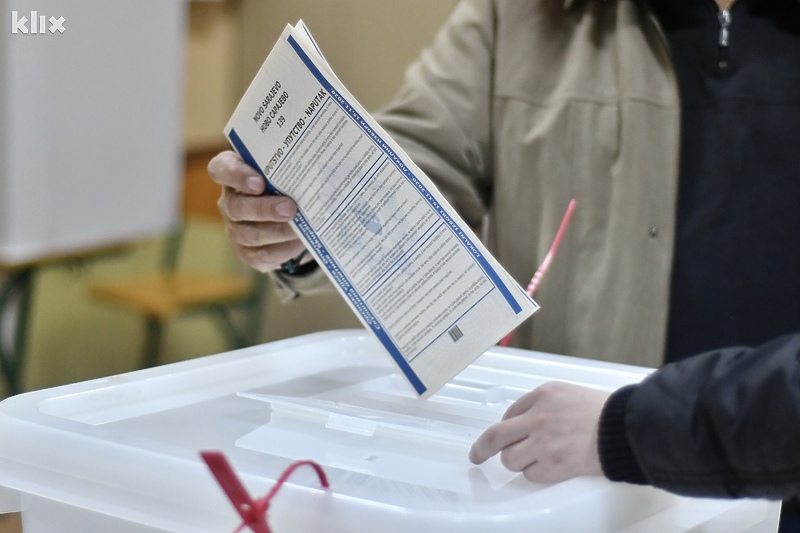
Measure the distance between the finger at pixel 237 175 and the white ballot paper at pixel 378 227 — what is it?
0.13ft

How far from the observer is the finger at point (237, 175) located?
0.95 m

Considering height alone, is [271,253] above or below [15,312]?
above

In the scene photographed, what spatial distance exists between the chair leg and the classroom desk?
0.54m

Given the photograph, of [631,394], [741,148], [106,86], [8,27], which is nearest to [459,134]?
[741,148]

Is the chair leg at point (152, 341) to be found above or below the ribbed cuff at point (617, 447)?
below

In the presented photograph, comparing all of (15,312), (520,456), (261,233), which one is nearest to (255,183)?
(261,233)

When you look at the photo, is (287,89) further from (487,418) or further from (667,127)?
(667,127)

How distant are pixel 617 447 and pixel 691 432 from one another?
5 cm

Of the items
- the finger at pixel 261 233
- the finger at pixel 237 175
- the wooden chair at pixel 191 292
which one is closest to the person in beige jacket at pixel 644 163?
the finger at pixel 261 233

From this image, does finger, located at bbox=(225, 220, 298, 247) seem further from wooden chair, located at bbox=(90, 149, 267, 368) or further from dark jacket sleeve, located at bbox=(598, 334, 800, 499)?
wooden chair, located at bbox=(90, 149, 267, 368)

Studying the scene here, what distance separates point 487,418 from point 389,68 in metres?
2.70

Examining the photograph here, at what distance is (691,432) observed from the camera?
0.66m

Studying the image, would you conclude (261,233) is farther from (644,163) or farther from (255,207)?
(644,163)

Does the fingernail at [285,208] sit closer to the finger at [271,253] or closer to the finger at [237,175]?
the finger at [237,175]
